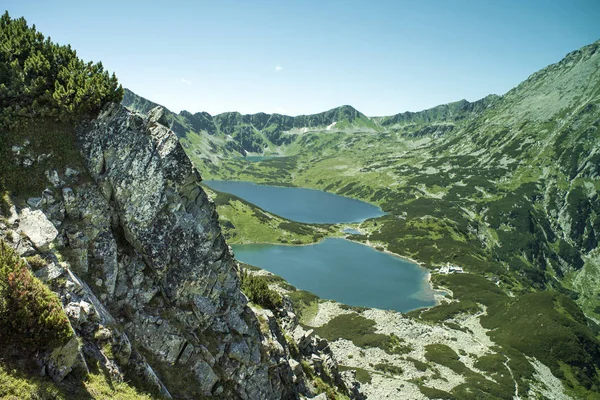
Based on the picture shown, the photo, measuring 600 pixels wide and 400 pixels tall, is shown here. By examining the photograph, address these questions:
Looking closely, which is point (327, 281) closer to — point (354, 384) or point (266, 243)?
point (266, 243)

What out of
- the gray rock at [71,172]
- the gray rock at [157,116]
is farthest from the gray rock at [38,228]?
the gray rock at [157,116]

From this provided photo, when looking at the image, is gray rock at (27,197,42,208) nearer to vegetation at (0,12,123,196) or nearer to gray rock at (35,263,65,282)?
vegetation at (0,12,123,196)

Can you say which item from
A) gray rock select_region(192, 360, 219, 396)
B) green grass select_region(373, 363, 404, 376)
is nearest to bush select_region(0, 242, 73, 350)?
gray rock select_region(192, 360, 219, 396)

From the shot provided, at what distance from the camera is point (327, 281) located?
147 meters

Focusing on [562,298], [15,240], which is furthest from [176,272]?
[562,298]

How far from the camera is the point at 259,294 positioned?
130ft

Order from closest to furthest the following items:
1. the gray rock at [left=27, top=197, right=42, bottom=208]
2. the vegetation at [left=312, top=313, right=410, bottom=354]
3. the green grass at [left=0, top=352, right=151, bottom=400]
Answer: the green grass at [left=0, top=352, right=151, bottom=400] → the gray rock at [left=27, top=197, right=42, bottom=208] → the vegetation at [left=312, top=313, right=410, bottom=354]

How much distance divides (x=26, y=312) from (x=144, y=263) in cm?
968

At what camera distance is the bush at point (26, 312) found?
12.3 meters

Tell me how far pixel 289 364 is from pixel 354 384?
62.8ft

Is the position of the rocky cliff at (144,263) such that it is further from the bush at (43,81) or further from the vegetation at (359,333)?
the vegetation at (359,333)

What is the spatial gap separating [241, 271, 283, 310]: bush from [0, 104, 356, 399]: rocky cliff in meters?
11.9

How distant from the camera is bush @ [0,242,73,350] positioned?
1230cm

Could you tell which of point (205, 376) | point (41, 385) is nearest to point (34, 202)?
point (41, 385)
